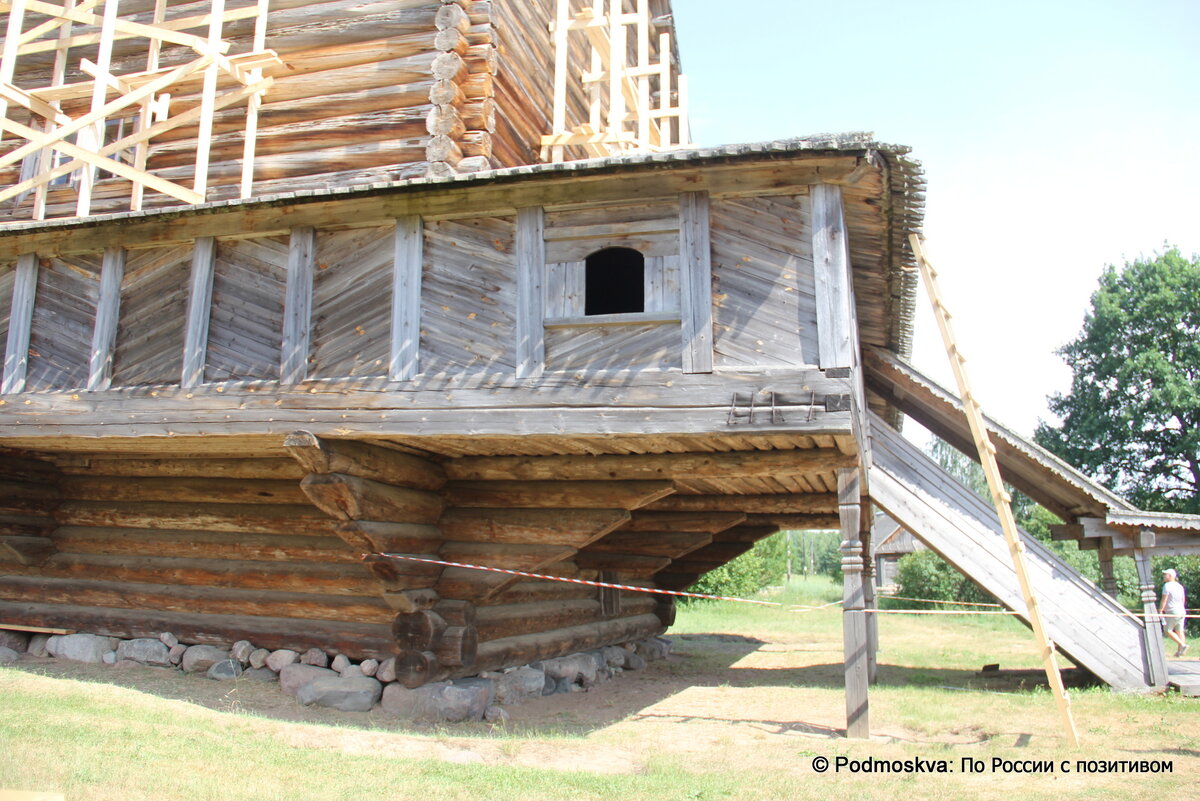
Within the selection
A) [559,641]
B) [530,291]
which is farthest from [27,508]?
[530,291]

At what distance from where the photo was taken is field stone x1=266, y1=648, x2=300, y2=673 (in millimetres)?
9211

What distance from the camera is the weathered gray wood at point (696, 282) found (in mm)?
6812

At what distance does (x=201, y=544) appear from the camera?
385 inches

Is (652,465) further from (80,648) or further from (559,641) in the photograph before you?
(80,648)

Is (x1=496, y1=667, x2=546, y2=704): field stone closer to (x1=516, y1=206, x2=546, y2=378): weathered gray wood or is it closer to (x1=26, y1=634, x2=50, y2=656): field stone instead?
(x1=516, y1=206, x2=546, y2=378): weathered gray wood

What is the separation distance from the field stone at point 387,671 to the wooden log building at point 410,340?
0.27 m

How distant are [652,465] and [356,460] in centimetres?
246

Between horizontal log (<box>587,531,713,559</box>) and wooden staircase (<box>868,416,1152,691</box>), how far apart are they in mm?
2867

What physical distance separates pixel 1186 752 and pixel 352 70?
10.0m

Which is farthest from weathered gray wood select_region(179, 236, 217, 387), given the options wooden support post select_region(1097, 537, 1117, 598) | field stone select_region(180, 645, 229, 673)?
wooden support post select_region(1097, 537, 1117, 598)

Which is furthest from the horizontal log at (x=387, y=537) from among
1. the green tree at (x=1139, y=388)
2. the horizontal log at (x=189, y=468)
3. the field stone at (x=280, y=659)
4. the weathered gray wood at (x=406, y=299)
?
the green tree at (x=1139, y=388)

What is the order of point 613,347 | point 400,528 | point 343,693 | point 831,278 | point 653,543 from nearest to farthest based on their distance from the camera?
point 831,278
point 613,347
point 400,528
point 343,693
point 653,543

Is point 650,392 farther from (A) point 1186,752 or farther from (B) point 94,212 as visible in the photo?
(B) point 94,212

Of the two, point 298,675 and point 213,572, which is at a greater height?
point 213,572
